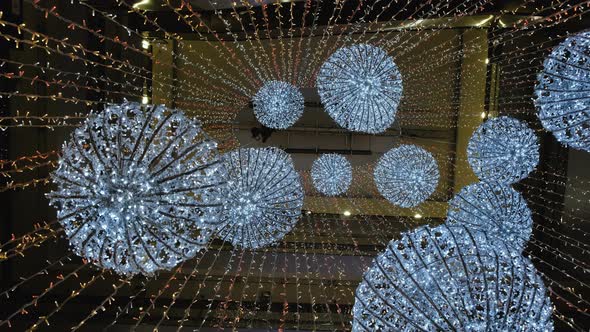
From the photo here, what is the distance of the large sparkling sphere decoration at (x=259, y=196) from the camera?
12.3 feet

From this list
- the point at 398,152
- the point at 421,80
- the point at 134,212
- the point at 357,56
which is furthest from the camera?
the point at 421,80

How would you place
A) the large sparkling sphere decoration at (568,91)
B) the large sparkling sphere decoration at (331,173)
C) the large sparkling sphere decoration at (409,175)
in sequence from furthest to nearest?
1. the large sparkling sphere decoration at (331,173)
2. the large sparkling sphere decoration at (409,175)
3. the large sparkling sphere decoration at (568,91)

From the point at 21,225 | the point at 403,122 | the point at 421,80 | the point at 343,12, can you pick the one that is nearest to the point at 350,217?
the point at 403,122

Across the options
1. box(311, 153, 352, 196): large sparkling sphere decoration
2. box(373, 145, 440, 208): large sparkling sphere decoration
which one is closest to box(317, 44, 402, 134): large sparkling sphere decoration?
box(373, 145, 440, 208): large sparkling sphere decoration

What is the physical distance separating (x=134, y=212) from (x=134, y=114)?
19.6 inches

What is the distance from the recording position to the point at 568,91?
9.71 ft

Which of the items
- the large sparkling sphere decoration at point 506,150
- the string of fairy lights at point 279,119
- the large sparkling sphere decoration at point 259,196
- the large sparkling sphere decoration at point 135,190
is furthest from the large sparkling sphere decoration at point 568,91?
the large sparkling sphere decoration at point 135,190

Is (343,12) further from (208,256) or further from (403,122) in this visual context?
(208,256)

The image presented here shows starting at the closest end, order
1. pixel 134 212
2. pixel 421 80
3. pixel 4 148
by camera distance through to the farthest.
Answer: pixel 134 212
pixel 4 148
pixel 421 80

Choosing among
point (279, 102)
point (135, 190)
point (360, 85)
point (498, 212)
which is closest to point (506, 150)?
point (498, 212)

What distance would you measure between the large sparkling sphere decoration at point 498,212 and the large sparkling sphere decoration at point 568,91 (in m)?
0.78

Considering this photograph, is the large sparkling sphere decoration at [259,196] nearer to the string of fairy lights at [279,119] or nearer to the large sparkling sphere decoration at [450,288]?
the string of fairy lights at [279,119]

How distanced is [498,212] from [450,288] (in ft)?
6.93

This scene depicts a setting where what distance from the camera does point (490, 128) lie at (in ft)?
15.0
